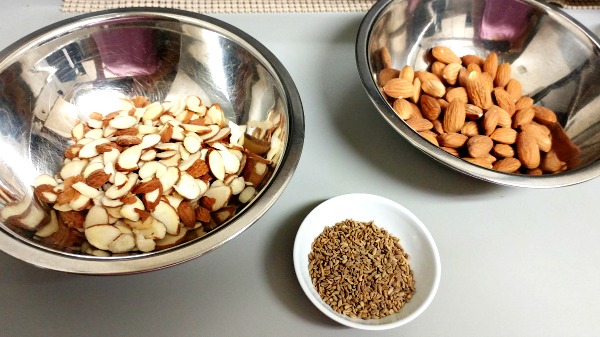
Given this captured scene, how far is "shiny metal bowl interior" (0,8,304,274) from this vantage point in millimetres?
622

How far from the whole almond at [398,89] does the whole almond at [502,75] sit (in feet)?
0.57

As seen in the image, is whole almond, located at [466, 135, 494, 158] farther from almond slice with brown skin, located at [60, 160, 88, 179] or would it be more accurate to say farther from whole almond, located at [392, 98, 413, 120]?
almond slice with brown skin, located at [60, 160, 88, 179]

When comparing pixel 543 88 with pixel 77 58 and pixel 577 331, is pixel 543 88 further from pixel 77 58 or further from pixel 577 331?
pixel 77 58

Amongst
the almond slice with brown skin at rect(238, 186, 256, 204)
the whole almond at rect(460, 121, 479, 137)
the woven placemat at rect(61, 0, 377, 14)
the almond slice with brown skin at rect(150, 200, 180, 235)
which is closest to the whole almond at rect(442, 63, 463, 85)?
the whole almond at rect(460, 121, 479, 137)

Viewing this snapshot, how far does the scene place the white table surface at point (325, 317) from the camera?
540mm

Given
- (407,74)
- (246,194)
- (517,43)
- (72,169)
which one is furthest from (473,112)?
(72,169)

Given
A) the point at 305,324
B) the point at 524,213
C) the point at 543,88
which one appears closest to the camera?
the point at 305,324

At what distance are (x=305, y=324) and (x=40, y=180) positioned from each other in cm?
39

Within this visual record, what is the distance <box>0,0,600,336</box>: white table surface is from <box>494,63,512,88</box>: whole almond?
→ 20 centimetres

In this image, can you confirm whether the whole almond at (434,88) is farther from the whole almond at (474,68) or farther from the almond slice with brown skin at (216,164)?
the almond slice with brown skin at (216,164)

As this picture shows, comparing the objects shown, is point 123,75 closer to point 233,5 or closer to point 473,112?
point 233,5

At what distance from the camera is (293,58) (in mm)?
826

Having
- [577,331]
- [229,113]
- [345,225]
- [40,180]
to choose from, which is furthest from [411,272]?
[40,180]

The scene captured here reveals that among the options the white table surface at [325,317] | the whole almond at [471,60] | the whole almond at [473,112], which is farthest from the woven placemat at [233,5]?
the whole almond at [473,112]
